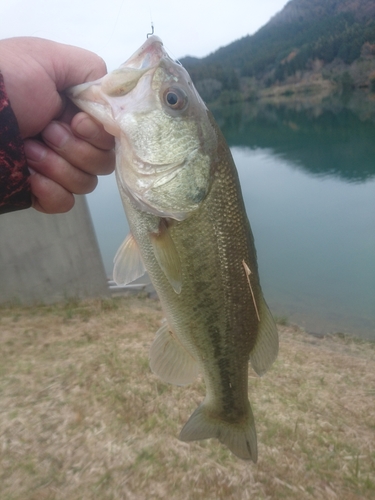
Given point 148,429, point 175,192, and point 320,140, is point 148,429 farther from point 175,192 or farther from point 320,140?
point 320,140

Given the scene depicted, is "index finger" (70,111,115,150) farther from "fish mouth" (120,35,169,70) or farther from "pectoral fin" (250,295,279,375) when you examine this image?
"pectoral fin" (250,295,279,375)

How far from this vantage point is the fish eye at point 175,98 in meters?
1.75

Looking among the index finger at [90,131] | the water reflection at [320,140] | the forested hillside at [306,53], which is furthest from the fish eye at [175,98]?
the forested hillside at [306,53]

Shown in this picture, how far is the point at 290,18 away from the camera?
120 meters

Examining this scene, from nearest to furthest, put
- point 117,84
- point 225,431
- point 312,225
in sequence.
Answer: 1. point 117,84
2. point 225,431
3. point 312,225

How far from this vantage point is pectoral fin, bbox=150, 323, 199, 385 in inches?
82.3

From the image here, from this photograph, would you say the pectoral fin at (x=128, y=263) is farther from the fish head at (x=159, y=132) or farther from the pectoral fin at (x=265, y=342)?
the pectoral fin at (x=265, y=342)

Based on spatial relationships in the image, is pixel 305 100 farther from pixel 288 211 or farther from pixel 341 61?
pixel 288 211

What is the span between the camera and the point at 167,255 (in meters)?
1.74

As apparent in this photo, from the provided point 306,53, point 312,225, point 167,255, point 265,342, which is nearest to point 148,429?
point 265,342

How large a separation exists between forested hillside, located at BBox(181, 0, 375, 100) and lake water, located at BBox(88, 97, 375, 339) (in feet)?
122

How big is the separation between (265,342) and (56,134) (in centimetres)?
142

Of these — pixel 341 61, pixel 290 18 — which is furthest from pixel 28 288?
pixel 290 18

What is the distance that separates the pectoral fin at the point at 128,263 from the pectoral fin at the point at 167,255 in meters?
0.16
